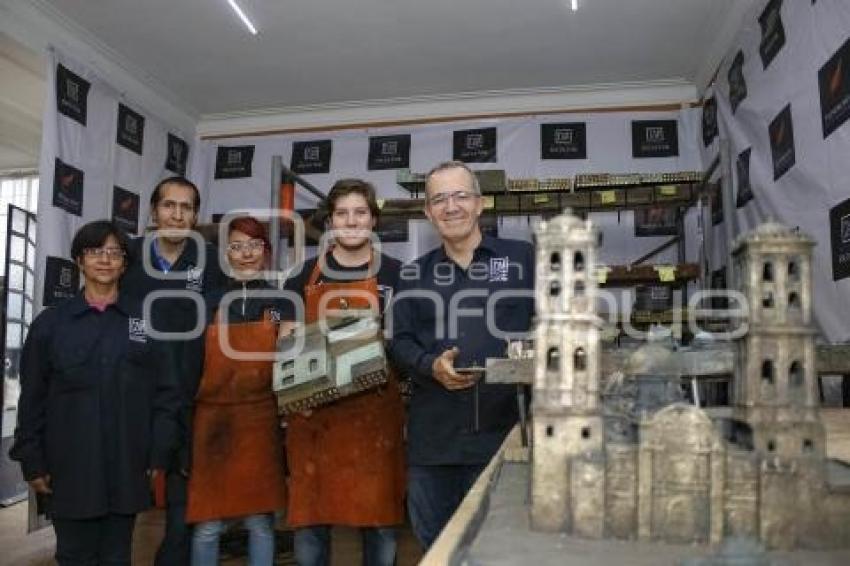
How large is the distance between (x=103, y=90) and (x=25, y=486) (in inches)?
141

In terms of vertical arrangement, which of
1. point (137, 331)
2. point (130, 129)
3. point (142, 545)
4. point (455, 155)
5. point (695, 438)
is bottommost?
point (142, 545)

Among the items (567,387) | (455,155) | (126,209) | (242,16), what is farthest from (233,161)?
(567,387)

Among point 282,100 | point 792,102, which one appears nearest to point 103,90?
point 282,100

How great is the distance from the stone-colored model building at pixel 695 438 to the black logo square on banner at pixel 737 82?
416 cm

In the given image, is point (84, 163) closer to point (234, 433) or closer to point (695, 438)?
point (234, 433)

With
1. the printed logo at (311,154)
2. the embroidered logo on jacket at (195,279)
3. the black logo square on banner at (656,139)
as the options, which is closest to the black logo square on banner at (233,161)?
the printed logo at (311,154)

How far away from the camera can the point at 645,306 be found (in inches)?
219

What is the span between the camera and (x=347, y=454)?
2539 millimetres

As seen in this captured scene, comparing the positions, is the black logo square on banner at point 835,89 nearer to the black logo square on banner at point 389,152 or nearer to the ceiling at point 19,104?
the black logo square on banner at point 389,152

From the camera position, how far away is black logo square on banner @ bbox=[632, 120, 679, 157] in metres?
6.11

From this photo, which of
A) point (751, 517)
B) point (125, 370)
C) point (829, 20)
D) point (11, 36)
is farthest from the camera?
point (11, 36)

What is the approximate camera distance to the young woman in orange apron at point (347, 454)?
251 cm

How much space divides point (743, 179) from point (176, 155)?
5040 mm

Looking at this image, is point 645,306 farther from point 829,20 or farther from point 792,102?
point 829,20
